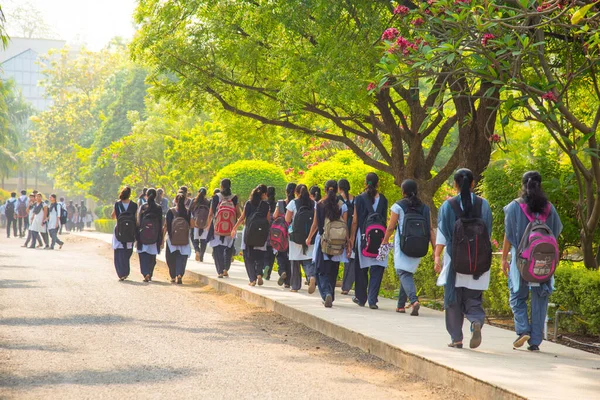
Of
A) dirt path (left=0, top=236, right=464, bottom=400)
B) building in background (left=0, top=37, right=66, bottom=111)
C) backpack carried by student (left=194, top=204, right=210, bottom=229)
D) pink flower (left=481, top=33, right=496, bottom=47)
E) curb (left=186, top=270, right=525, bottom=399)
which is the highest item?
building in background (left=0, top=37, right=66, bottom=111)

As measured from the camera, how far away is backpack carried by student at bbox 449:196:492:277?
8969mm

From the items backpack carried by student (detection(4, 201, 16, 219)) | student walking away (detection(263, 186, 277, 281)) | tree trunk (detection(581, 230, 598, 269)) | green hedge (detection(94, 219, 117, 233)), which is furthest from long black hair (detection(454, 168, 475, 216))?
green hedge (detection(94, 219, 117, 233))

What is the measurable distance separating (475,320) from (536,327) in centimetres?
66

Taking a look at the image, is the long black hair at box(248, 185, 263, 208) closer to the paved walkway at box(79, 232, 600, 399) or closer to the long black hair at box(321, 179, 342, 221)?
the paved walkway at box(79, 232, 600, 399)

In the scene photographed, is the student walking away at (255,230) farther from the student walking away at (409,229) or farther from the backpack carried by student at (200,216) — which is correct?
the backpack carried by student at (200,216)

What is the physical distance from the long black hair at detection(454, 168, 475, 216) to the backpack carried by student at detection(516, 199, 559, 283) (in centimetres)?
60

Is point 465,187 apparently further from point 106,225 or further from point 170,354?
point 106,225

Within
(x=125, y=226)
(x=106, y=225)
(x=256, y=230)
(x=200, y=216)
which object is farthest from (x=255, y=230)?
(x=106, y=225)

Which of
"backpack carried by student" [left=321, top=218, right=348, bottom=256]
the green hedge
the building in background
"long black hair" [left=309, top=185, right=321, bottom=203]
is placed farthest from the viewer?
the building in background

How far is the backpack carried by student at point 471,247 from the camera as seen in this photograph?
29.4 ft

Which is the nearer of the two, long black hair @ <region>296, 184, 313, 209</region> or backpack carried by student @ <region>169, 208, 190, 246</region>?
long black hair @ <region>296, 184, 313, 209</region>

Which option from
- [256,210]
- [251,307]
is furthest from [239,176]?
[251,307]

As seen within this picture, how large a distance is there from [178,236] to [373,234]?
6.19 m

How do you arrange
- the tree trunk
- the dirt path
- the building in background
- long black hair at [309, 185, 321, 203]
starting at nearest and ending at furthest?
the dirt path < the tree trunk < long black hair at [309, 185, 321, 203] < the building in background
